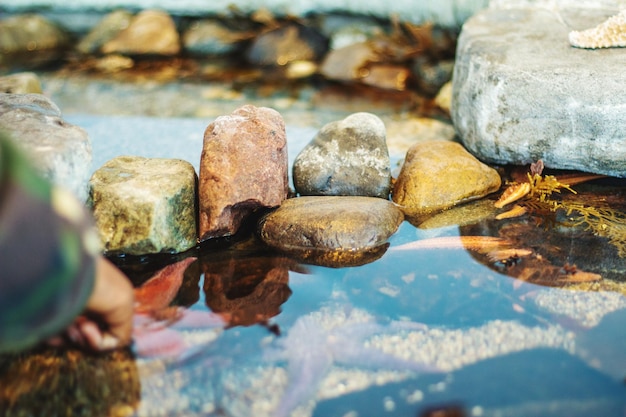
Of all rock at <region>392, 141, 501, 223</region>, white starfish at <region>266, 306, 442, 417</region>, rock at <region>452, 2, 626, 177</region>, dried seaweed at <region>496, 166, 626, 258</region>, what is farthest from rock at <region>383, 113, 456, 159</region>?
white starfish at <region>266, 306, 442, 417</region>

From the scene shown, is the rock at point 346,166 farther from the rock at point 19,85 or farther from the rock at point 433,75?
the rock at point 433,75

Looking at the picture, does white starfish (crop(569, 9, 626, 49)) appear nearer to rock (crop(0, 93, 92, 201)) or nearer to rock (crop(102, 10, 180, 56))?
A: rock (crop(0, 93, 92, 201))

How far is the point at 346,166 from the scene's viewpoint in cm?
448

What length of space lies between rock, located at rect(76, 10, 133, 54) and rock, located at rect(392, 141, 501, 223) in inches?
274

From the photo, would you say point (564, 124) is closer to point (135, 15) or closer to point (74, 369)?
point (74, 369)

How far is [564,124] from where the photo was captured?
446cm

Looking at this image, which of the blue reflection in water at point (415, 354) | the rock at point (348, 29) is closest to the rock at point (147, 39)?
the rock at point (348, 29)

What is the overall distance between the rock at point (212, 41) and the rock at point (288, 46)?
0.52m

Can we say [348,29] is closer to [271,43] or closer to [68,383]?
[271,43]

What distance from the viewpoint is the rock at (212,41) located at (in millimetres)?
9508

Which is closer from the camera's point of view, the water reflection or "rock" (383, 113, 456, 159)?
the water reflection

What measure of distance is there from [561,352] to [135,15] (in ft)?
30.2

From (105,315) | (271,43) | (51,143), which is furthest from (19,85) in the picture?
(271,43)

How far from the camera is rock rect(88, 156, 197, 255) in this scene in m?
3.68
